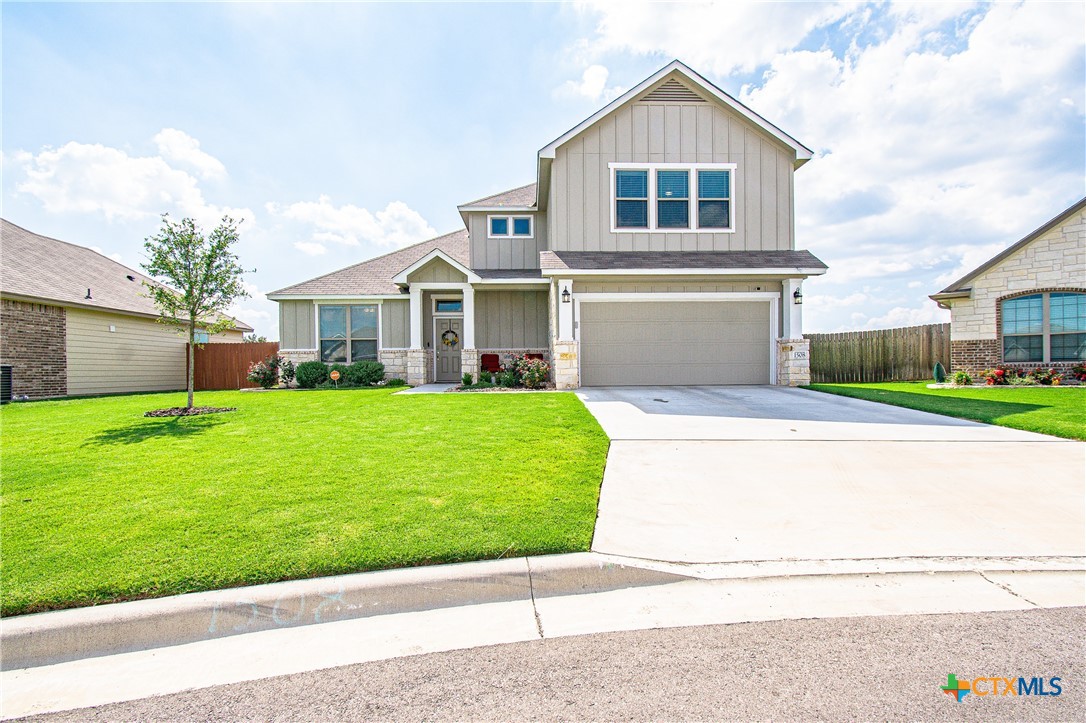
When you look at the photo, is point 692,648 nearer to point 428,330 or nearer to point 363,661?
point 363,661

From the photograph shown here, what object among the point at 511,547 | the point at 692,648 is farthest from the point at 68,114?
the point at 692,648

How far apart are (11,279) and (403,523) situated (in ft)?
56.3

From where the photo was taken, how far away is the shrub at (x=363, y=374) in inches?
639

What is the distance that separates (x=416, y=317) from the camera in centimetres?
1531

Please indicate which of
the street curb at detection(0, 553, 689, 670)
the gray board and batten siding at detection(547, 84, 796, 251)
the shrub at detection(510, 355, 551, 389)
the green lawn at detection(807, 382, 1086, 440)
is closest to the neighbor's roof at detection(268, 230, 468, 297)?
the gray board and batten siding at detection(547, 84, 796, 251)

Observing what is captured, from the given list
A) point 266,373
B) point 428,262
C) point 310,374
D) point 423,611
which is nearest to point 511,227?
point 428,262

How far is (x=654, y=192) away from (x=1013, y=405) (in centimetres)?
906

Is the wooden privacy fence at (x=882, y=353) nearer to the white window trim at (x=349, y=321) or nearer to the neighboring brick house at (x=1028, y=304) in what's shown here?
the neighboring brick house at (x=1028, y=304)

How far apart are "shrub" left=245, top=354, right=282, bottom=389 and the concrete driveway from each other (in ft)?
43.7

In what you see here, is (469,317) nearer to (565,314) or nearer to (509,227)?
(565,314)

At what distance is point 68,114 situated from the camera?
10016 mm

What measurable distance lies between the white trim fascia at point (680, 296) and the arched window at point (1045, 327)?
7.52m

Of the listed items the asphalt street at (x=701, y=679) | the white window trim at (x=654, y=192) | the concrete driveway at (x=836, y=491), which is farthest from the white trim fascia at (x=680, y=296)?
the asphalt street at (x=701, y=679)

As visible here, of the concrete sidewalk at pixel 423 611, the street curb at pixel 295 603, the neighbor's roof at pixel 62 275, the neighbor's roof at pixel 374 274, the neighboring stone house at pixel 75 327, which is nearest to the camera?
the concrete sidewalk at pixel 423 611
